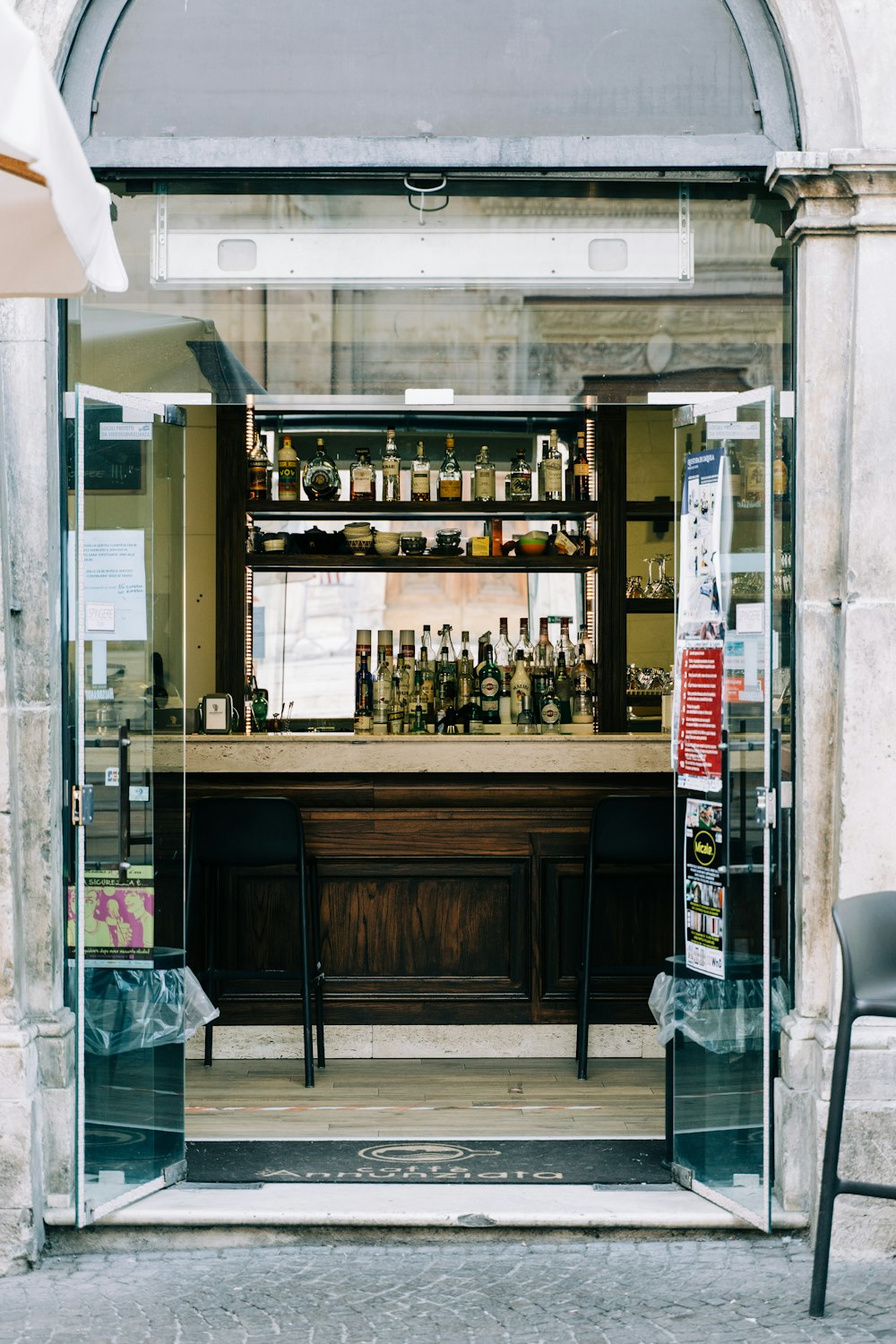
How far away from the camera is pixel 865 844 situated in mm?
4074

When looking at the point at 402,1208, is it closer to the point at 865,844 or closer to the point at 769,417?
the point at 865,844

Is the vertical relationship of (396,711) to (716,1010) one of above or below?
above

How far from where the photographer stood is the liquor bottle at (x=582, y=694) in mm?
7480

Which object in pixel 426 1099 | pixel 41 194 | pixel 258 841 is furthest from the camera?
pixel 258 841

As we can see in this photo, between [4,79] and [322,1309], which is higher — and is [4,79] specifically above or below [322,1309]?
above

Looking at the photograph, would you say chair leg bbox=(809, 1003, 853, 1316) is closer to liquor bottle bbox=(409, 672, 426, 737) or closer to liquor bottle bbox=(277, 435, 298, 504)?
liquor bottle bbox=(409, 672, 426, 737)

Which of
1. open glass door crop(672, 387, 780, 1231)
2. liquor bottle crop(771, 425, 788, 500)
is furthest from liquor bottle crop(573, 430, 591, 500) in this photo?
liquor bottle crop(771, 425, 788, 500)

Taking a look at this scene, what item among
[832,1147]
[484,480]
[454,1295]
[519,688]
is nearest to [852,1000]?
[832,1147]

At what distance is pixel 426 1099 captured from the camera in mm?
5316

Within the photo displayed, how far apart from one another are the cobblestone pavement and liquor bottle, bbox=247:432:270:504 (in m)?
4.59

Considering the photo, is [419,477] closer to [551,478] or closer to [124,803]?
[551,478]

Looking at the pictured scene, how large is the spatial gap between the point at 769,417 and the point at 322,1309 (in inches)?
106

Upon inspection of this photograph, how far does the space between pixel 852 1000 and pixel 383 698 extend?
4.27 metres

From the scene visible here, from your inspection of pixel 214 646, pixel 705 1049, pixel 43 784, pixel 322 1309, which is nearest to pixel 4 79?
pixel 43 784
